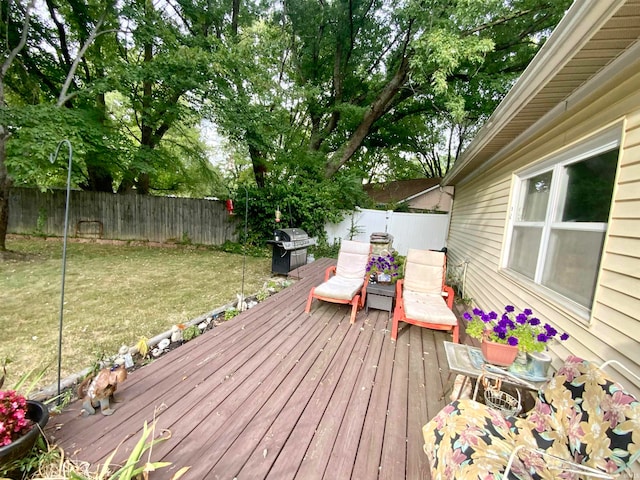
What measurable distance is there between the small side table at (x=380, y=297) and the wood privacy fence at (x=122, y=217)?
7300mm

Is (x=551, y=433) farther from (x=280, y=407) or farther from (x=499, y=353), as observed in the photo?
(x=280, y=407)

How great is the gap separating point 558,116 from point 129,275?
752cm

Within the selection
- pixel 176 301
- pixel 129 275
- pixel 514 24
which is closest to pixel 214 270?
pixel 129 275

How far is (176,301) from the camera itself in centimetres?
457

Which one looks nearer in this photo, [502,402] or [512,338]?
[512,338]

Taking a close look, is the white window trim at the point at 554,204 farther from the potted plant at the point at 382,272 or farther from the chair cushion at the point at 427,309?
the potted plant at the point at 382,272

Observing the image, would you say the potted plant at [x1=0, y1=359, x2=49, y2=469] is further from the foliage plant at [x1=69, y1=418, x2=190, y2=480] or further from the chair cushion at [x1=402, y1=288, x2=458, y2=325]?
the chair cushion at [x1=402, y1=288, x2=458, y2=325]

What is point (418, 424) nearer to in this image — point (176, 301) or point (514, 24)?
point (176, 301)

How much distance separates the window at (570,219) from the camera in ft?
6.37

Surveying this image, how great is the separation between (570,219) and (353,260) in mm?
2823

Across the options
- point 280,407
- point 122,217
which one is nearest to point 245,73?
point 122,217

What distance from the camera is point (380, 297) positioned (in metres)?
4.06

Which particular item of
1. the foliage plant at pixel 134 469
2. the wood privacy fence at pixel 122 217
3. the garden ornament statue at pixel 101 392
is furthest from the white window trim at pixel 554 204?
the wood privacy fence at pixel 122 217

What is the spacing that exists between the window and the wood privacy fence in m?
9.03
